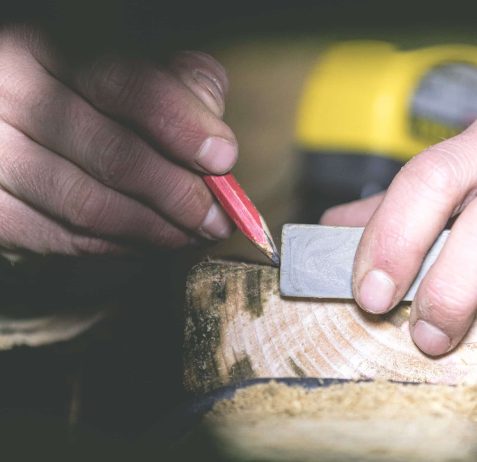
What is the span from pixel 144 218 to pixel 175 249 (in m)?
0.10

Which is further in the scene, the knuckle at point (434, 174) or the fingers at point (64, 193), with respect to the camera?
the fingers at point (64, 193)

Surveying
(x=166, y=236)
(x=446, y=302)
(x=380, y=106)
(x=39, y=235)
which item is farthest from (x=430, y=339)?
(x=380, y=106)

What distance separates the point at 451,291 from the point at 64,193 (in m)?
0.50

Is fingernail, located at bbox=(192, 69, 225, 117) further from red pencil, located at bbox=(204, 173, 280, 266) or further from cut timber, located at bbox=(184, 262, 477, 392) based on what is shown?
cut timber, located at bbox=(184, 262, 477, 392)

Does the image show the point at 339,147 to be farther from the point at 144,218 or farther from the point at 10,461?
the point at 10,461

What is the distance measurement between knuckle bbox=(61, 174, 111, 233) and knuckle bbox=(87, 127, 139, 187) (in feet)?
0.12

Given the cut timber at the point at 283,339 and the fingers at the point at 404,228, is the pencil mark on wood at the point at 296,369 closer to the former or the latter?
the cut timber at the point at 283,339

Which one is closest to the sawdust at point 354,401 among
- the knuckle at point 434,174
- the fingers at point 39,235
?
the knuckle at point 434,174

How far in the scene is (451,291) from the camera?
688 mm

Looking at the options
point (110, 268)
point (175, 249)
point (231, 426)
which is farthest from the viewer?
point (110, 268)

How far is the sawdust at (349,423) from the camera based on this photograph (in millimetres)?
675

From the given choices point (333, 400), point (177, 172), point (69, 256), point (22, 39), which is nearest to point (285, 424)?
point (333, 400)

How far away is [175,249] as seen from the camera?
97 centimetres

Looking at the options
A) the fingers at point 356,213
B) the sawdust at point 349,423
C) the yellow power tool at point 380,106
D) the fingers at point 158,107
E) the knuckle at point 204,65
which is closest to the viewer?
the sawdust at point 349,423
